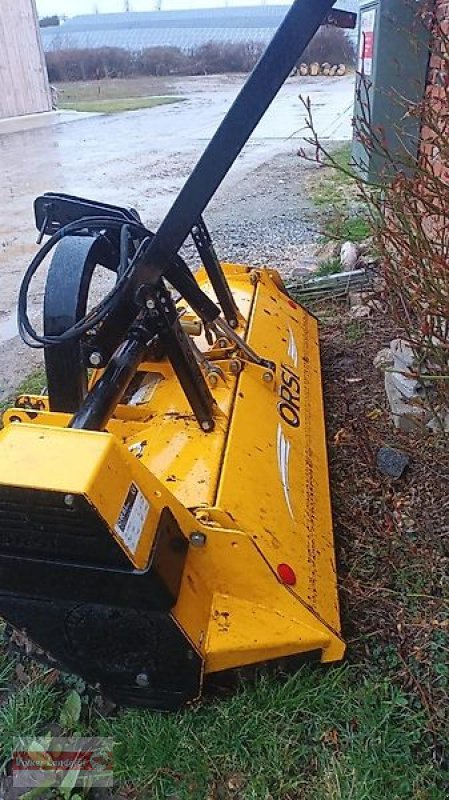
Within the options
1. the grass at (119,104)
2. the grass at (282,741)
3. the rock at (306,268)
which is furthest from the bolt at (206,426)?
the grass at (119,104)

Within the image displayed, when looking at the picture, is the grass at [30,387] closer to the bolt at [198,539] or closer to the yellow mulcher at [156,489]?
the yellow mulcher at [156,489]

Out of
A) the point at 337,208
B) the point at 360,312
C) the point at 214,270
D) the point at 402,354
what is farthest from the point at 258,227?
the point at 214,270

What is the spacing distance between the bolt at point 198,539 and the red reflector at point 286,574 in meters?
0.22

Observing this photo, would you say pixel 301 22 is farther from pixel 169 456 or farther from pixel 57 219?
pixel 169 456

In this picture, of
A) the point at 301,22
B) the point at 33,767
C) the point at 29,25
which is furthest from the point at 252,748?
the point at 29,25

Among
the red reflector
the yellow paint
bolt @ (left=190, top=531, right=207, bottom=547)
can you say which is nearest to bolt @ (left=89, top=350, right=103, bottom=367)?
the yellow paint

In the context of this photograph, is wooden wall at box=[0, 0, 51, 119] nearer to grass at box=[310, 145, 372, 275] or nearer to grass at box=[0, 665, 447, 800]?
grass at box=[310, 145, 372, 275]

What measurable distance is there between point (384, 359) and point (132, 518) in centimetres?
214

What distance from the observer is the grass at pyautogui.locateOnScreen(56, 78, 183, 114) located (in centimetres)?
1739

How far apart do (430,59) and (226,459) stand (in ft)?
8.02

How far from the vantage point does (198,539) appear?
177cm

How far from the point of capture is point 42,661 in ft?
5.96

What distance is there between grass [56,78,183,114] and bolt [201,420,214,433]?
15194 millimetres

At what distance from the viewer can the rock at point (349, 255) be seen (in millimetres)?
4637
